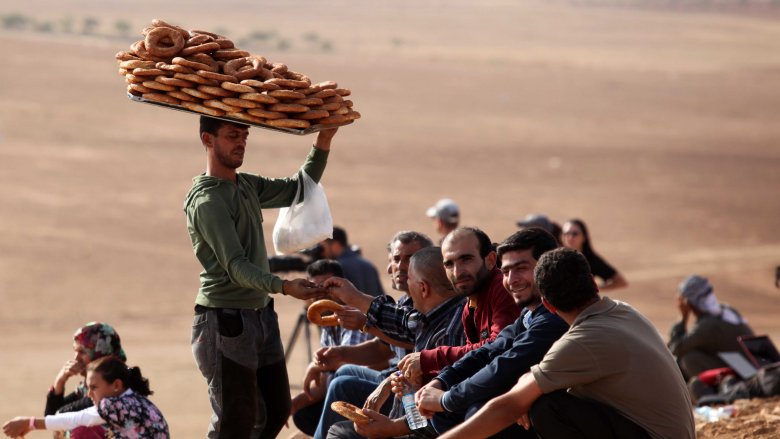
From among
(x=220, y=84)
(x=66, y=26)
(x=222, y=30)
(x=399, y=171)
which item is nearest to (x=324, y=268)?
(x=220, y=84)

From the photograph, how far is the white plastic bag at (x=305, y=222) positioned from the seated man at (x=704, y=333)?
431 centimetres

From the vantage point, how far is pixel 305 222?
6.01 metres

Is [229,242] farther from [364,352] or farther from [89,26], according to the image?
[89,26]

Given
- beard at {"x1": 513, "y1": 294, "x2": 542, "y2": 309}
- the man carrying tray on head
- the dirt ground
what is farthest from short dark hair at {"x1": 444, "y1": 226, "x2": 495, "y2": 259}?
the dirt ground

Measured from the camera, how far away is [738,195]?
24.3 m

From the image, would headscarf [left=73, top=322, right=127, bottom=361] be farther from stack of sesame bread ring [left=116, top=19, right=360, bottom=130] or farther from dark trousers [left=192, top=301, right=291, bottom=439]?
stack of sesame bread ring [left=116, top=19, right=360, bottom=130]

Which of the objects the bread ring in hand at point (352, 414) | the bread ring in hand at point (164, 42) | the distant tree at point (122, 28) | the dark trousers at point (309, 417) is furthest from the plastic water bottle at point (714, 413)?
the distant tree at point (122, 28)

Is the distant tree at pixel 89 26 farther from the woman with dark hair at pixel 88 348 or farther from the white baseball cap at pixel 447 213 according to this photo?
the woman with dark hair at pixel 88 348

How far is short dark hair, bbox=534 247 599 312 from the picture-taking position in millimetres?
4711

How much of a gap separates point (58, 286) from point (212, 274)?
40.3 ft

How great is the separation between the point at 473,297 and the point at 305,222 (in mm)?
936

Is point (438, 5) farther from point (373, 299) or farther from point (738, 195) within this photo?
point (373, 299)

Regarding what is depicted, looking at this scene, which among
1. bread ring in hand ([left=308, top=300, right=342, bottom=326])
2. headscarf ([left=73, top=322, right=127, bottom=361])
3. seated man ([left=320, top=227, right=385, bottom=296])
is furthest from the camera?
seated man ([left=320, top=227, right=385, bottom=296])

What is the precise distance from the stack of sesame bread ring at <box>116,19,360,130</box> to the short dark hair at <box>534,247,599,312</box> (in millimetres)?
1438
